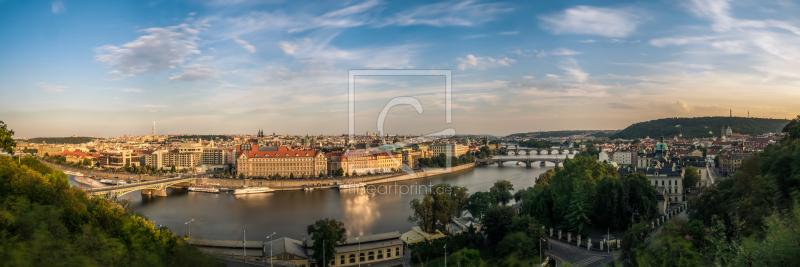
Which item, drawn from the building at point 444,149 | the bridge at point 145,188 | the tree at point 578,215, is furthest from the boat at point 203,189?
the building at point 444,149

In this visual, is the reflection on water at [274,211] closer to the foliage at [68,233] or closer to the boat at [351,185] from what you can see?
the boat at [351,185]

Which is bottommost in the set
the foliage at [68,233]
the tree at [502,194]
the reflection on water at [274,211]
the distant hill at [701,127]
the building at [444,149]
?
the reflection on water at [274,211]

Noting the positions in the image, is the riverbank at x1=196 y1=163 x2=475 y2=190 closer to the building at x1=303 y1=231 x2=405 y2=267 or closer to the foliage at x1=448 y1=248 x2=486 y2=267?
the building at x1=303 y1=231 x2=405 y2=267

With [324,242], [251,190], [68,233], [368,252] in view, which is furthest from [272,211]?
[68,233]

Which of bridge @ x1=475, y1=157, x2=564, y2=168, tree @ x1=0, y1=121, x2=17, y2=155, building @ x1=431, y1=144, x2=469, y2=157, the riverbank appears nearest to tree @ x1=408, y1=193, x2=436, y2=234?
tree @ x1=0, y1=121, x2=17, y2=155

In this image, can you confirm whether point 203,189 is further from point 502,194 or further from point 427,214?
point 427,214
